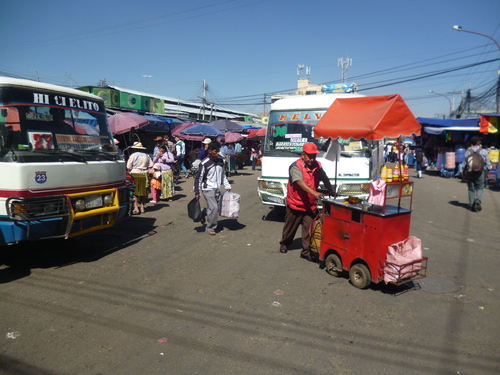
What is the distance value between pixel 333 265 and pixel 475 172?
6.84 meters

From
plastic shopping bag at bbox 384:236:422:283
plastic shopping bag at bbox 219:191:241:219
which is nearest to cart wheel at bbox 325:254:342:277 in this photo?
plastic shopping bag at bbox 384:236:422:283

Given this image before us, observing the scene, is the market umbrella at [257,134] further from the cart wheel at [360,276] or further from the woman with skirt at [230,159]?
the cart wheel at [360,276]

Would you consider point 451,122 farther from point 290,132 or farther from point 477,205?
point 290,132

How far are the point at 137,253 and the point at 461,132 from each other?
71.1ft

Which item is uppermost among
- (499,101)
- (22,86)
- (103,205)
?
(499,101)

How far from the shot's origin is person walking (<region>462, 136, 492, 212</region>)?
32.8 ft

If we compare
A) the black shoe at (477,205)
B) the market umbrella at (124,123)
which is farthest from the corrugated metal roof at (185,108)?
the black shoe at (477,205)

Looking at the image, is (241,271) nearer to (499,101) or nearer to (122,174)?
(122,174)

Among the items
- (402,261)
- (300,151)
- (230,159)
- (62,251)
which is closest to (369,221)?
(402,261)

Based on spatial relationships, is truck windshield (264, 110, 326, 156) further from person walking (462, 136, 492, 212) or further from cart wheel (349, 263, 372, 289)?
person walking (462, 136, 492, 212)

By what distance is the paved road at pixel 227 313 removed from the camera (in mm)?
3332

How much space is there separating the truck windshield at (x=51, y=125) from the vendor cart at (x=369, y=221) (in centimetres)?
355

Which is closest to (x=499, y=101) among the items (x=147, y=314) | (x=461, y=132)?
(x=461, y=132)

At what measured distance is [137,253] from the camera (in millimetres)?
6312
